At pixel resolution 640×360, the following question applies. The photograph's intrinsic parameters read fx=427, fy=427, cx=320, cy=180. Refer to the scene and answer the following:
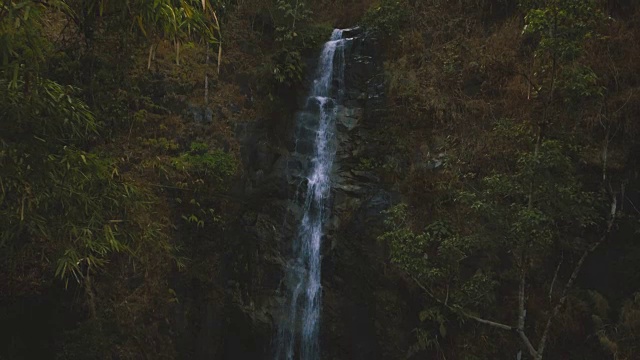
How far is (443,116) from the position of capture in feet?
30.5

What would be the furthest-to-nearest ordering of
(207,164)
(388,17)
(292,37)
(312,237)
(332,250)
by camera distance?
1. (292,37)
2. (388,17)
3. (207,164)
4. (312,237)
5. (332,250)

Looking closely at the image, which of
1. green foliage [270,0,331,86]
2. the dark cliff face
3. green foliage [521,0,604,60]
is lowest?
the dark cliff face

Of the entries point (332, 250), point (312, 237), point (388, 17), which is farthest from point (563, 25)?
point (388, 17)

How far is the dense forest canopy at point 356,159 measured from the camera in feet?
13.4

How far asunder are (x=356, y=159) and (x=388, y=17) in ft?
13.7

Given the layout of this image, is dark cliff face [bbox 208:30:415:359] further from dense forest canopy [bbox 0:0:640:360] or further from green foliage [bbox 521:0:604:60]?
green foliage [bbox 521:0:604:60]

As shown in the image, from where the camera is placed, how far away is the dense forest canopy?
4082mm

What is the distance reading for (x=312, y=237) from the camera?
9320mm

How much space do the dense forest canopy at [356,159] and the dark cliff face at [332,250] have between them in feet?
0.48

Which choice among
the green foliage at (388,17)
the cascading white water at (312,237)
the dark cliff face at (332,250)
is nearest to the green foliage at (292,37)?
the cascading white water at (312,237)

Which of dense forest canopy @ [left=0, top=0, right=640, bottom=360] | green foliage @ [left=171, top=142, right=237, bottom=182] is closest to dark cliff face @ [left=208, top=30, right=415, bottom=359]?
dense forest canopy @ [left=0, top=0, right=640, bottom=360]

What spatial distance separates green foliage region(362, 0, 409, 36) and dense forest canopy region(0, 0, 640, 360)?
2.0 inches

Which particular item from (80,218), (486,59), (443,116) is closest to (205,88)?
(443,116)

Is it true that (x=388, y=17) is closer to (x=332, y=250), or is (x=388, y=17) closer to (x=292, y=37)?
(x=292, y=37)
